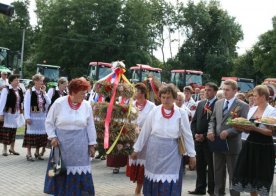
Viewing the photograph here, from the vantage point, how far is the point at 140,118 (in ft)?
28.5

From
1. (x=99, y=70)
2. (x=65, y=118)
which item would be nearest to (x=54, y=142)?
(x=65, y=118)

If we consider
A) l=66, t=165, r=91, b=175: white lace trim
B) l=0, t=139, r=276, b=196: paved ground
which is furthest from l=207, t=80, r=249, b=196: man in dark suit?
l=66, t=165, r=91, b=175: white lace trim

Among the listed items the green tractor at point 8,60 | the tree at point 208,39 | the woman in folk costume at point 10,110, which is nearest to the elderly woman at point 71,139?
the woman in folk costume at point 10,110

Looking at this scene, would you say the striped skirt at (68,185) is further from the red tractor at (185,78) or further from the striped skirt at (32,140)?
the red tractor at (185,78)

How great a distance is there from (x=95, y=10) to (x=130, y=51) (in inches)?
250

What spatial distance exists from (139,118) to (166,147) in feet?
7.73

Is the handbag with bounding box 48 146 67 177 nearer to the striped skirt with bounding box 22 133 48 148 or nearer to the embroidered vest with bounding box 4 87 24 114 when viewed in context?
the striped skirt with bounding box 22 133 48 148

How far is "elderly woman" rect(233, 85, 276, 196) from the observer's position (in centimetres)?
691

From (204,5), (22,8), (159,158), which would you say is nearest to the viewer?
(159,158)

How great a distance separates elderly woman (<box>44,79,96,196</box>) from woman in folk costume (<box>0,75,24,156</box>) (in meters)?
5.72

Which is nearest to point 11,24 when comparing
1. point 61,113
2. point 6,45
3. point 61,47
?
point 6,45

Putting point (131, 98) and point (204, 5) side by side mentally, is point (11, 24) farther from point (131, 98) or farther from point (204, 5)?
point (131, 98)

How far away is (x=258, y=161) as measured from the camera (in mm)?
6922

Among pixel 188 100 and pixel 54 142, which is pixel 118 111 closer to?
pixel 54 142
